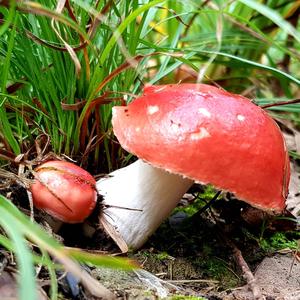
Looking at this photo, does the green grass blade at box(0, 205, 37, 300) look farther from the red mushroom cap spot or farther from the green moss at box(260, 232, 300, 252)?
the green moss at box(260, 232, 300, 252)

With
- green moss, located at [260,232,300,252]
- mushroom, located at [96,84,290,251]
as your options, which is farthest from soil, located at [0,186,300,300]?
mushroom, located at [96,84,290,251]

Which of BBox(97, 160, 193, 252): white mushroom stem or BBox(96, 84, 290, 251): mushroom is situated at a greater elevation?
BBox(96, 84, 290, 251): mushroom

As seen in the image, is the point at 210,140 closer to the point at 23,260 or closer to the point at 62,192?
the point at 62,192

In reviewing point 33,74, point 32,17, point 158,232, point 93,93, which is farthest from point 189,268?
point 32,17

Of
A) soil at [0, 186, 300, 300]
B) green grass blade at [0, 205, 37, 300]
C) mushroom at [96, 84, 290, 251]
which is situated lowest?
soil at [0, 186, 300, 300]

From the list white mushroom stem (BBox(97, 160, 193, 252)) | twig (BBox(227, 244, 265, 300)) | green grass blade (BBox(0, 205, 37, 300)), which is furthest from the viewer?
white mushroom stem (BBox(97, 160, 193, 252))

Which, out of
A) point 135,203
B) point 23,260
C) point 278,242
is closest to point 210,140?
point 135,203

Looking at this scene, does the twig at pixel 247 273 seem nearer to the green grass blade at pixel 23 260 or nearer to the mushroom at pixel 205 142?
the mushroom at pixel 205 142
